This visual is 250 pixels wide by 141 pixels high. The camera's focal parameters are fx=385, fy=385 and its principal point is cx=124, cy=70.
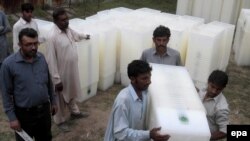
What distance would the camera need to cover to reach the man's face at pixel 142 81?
2730 mm

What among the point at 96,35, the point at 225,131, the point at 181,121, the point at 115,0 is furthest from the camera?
the point at 115,0

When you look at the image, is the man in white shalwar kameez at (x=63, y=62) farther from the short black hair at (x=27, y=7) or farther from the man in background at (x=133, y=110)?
the man in background at (x=133, y=110)

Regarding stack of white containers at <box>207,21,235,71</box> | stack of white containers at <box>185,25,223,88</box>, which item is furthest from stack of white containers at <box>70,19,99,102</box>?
stack of white containers at <box>207,21,235,71</box>

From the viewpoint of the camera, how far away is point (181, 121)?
258 cm

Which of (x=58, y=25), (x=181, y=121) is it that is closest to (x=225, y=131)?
(x=181, y=121)

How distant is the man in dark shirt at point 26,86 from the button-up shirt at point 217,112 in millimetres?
1445

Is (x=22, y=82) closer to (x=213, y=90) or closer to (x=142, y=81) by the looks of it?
(x=142, y=81)

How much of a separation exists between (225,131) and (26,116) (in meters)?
1.73

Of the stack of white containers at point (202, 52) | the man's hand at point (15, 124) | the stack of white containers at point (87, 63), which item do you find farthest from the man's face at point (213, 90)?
the stack of white containers at point (202, 52)

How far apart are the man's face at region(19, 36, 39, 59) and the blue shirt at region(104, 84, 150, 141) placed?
3.07 ft

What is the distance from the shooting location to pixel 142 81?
9.01ft

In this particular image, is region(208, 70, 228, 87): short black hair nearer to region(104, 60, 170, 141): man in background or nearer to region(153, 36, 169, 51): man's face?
region(104, 60, 170, 141): man in background

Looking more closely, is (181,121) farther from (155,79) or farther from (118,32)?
(118,32)

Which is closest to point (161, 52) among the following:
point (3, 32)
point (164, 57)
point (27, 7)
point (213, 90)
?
point (164, 57)
